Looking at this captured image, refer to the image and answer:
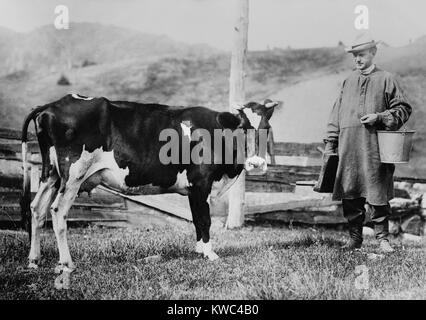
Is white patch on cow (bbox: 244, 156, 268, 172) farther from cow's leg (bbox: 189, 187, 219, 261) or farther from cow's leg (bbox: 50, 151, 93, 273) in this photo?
cow's leg (bbox: 50, 151, 93, 273)

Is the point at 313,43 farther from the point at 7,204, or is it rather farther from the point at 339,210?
the point at 7,204

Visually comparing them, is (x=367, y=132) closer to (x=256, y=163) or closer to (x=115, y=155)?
(x=256, y=163)

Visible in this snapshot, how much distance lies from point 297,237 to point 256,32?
3.11 meters

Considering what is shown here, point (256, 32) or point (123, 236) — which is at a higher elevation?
point (256, 32)

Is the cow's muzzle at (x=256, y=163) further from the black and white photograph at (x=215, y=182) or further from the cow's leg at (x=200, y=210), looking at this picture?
the cow's leg at (x=200, y=210)

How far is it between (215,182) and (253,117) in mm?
908

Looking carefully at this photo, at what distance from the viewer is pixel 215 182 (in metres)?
6.58

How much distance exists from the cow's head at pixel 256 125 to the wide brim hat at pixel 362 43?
3.59 ft

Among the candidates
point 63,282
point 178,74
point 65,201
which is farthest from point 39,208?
point 178,74

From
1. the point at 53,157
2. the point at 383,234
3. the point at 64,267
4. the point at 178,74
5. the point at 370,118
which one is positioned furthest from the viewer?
the point at 178,74

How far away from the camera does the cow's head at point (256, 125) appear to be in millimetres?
6355

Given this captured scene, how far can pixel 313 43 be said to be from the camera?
860 centimetres

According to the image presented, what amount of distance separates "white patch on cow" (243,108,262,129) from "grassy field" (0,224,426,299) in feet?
4.86
